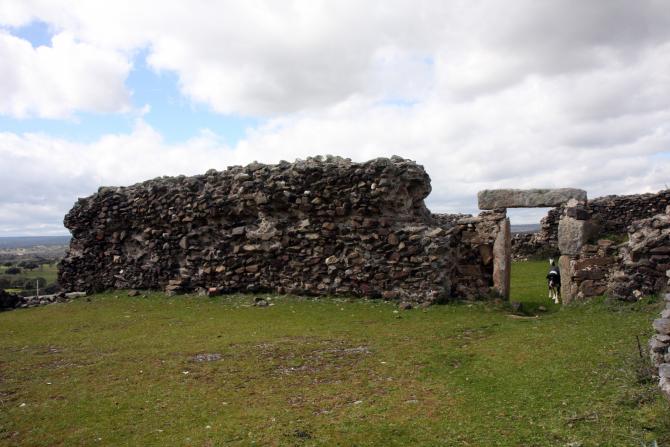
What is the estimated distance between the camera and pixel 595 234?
41.9ft

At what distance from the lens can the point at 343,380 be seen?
7.56 metres

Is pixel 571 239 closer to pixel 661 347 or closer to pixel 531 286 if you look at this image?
pixel 531 286

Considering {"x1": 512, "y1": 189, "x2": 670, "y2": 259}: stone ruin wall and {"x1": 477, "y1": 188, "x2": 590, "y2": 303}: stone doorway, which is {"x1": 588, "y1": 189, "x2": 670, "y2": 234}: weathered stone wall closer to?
{"x1": 512, "y1": 189, "x2": 670, "y2": 259}: stone ruin wall

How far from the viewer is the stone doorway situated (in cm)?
1255

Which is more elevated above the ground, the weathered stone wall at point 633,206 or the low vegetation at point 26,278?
the weathered stone wall at point 633,206

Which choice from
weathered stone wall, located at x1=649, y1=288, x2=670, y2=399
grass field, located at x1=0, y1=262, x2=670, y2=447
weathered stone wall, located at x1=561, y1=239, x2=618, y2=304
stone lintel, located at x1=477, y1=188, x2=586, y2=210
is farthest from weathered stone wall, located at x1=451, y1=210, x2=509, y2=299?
weathered stone wall, located at x1=649, y1=288, x2=670, y2=399

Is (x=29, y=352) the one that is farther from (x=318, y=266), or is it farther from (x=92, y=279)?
(x=92, y=279)

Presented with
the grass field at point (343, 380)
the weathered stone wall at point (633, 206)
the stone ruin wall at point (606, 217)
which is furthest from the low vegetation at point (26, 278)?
the weathered stone wall at point (633, 206)

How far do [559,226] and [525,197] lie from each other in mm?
2864

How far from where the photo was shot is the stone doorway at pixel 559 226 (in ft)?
41.2

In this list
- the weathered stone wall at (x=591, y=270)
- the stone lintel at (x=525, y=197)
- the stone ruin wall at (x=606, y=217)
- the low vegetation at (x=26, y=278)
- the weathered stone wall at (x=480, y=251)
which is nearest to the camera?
the weathered stone wall at (x=591, y=270)

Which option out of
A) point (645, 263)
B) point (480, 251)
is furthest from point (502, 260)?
point (645, 263)

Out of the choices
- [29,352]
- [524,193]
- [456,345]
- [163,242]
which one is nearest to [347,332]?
[456,345]

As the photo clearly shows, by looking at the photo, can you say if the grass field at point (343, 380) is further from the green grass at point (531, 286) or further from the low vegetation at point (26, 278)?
the low vegetation at point (26, 278)
